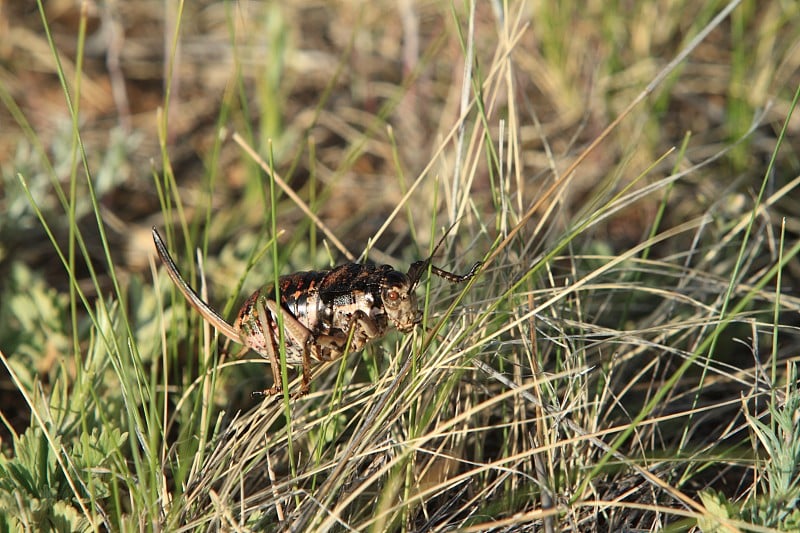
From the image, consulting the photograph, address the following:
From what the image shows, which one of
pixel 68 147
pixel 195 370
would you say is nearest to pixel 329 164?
pixel 68 147

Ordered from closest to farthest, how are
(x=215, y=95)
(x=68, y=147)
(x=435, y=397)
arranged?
(x=435, y=397) < (x=68, y=147) < (x=215, y=95)

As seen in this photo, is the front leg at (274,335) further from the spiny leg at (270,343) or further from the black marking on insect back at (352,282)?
the black marking on insect back at (352,282)

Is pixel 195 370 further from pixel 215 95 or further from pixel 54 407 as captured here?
pixel 215 95

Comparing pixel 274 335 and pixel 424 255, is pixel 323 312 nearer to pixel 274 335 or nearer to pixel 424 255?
pixel 274 335

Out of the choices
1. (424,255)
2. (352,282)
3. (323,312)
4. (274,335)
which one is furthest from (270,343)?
(424,255)

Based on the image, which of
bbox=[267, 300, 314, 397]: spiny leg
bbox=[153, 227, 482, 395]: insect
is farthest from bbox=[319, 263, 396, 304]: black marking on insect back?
bbox=[267, 300, 314, 397]: spiny leg

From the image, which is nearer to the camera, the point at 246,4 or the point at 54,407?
the point at 54,407

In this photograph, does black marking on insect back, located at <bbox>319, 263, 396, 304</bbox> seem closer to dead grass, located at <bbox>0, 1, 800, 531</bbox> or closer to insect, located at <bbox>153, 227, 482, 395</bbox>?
insect, located at <bbox>153, 227, 482, 395</bbox>

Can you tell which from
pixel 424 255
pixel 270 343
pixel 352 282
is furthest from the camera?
pixel 424 255
